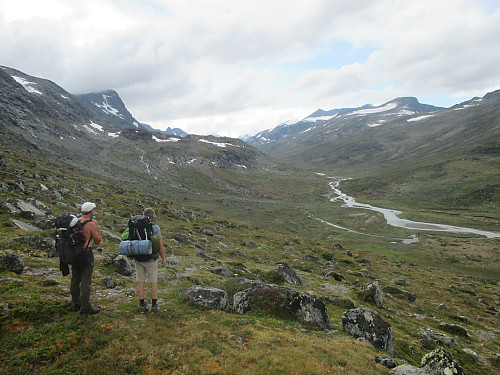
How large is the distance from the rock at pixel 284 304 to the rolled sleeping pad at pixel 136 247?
6.93 m

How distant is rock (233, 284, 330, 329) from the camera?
48.7ft

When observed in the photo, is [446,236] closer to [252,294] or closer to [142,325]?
[252,294]

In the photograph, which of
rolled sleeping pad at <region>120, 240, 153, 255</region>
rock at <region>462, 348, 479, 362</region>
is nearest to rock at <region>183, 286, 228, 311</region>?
rolled sleeping pad at <region>120, 240, 153, 255</region>

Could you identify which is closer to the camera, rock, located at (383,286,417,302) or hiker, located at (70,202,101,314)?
A: hiker, located at (70,202,101,314)

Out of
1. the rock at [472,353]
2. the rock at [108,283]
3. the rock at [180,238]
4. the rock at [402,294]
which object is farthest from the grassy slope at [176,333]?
the rock at [180,238]

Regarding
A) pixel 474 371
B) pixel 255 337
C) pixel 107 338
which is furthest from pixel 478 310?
pixel 107 338

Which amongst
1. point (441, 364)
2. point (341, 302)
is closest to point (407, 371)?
point (441, 364)

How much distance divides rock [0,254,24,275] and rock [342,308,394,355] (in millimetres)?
17952

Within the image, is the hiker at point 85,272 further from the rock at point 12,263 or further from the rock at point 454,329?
the rock at point 454,329

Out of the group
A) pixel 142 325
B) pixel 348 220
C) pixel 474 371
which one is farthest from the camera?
pixel 348 220

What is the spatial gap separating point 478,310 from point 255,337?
37114mm

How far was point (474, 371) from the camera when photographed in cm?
1670

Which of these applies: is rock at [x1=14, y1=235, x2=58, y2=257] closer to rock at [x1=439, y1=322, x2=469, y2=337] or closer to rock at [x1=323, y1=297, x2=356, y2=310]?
rock at [x1=323, y1=297, x2=356, y2=310]

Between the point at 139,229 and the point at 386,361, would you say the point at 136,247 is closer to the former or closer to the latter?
the point at 139,229
